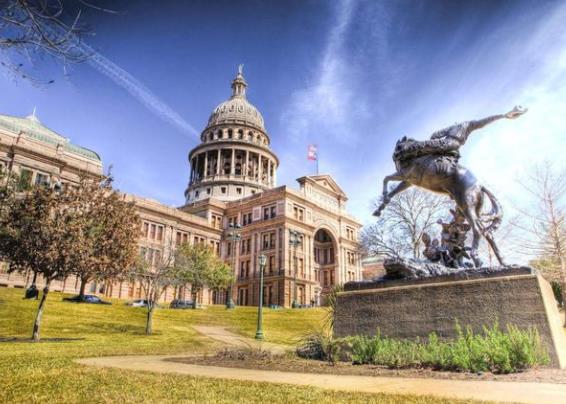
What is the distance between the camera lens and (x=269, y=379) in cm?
542

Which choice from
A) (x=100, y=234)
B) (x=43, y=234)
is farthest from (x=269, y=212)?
(x=43, y=234)

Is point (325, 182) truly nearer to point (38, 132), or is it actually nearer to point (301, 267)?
point (301, 267)

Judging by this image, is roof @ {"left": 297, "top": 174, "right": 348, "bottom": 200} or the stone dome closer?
roof @ {"left": 297, "top": 174, "right": 348, "bottom": 200}

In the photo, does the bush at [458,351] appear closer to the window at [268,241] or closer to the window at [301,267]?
the window at [301,267]

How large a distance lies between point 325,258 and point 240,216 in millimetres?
17587

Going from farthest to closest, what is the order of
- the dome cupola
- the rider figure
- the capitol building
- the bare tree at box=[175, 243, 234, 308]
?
the dome cupola
the capitol building
the bare tree at box=[175, 243, 234, 308]
the rider figure

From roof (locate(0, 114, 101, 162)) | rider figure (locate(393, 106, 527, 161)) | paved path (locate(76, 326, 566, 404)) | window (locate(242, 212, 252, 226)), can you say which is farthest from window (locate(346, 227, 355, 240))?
paved path (locate(76, 326, 566, 404))

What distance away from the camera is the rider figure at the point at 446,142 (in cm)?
877

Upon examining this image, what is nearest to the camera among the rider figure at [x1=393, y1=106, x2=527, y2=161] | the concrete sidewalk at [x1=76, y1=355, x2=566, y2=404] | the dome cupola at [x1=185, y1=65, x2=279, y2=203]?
the concrete sidewalk at [x1=76, y1=355, x2=566, y2=404]

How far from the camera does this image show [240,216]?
67125mm

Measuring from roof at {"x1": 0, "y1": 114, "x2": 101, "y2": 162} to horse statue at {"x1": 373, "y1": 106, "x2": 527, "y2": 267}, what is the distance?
185 feet

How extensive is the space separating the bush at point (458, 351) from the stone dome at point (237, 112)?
7907cm

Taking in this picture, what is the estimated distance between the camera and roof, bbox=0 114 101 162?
55.6m

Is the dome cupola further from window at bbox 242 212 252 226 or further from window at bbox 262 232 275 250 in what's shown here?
window at bbox 262 232 275 250
